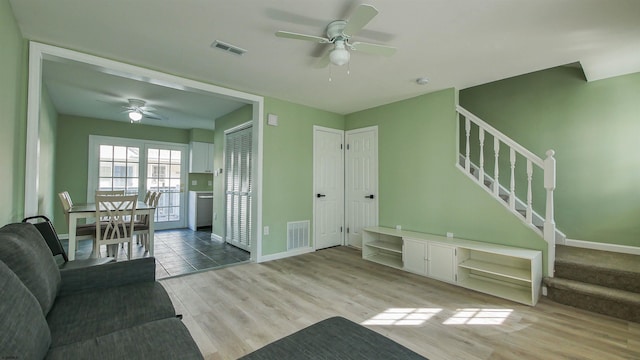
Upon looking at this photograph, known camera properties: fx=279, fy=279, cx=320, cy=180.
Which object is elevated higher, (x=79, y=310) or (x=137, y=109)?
(x=137, y=109)

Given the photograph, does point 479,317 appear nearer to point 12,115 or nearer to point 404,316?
point 404,316

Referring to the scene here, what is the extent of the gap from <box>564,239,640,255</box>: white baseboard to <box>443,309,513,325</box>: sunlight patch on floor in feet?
6.79

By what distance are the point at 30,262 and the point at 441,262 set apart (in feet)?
11.6

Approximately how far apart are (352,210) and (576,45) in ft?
11.5

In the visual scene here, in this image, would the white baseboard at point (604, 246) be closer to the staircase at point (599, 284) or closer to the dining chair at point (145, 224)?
the staircase at point (599, 284)

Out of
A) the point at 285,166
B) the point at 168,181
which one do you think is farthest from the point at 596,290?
the point at 168,181

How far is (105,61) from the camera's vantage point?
2.88m

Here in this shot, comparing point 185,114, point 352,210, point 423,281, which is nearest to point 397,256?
point 423,281

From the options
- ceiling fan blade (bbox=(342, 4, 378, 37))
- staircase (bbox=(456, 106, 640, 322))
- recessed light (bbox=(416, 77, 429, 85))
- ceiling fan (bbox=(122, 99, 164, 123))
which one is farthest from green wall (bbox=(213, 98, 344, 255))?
staircase (bbox=(456, 106, 640, 322))

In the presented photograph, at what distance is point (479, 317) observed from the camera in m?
2.44

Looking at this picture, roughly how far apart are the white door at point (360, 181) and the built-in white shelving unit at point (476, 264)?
0.82m

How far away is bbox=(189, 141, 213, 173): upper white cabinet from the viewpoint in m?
6.70

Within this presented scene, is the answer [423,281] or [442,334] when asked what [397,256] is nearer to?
[423,281]

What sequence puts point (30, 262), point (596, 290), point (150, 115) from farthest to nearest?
point (150, 115) < point (596, 290) < point (30, 262)
